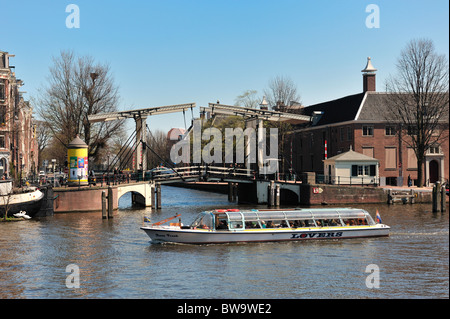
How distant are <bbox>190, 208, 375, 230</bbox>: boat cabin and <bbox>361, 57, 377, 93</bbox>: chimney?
110 ft

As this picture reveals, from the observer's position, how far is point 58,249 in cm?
2622

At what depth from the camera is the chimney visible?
200 feet

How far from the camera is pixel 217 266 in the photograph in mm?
22688

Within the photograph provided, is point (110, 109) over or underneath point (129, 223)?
over

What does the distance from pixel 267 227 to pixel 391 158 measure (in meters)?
32.7

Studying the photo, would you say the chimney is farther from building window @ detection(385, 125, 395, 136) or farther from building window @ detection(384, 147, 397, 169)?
building window @ detection(384, 147, 397, 169)

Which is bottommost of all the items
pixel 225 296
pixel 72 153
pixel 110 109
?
pixel 225 296

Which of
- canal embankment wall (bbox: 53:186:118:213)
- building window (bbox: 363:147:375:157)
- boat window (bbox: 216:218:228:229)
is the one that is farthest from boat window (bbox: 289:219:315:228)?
building window (bbox: 363:147:375:157)

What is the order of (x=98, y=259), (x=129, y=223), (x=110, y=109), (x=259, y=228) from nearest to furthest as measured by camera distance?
(x=98, y=259) → (x=259, y=228) → (x=129, y=223) → (x=110, y=109)

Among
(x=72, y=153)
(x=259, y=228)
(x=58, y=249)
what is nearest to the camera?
(x=58, y=249)

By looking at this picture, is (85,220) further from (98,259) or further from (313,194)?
(313,194)

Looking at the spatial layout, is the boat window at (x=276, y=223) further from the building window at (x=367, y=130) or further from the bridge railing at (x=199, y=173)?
the building window at (x=367, y=130)
